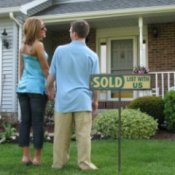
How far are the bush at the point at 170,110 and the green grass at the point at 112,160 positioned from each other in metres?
1.78

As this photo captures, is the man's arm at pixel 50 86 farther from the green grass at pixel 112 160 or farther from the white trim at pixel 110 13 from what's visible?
the white trim at pixel 110 13

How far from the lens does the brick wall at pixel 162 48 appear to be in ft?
41.8

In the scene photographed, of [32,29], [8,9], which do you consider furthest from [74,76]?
[8,9]

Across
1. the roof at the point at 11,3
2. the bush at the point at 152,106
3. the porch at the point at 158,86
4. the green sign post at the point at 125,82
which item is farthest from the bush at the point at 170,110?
the roof at the point at 11,3

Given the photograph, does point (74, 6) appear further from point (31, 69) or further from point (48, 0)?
point (31, 69)

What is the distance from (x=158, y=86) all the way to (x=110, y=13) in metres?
2.40

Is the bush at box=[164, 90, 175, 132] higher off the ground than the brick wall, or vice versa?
the brick wall

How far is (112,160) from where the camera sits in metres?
5.78

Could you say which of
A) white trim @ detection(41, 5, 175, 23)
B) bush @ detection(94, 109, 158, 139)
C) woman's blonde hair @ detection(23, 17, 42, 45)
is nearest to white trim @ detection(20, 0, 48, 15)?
white trim @ detection(41, 5, 175, 23)

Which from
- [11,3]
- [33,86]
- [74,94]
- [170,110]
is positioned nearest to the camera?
[74,94]

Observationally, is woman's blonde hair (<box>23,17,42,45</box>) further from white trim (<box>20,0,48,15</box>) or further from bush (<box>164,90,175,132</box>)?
white trim (<box>20,0,48,15</box>)

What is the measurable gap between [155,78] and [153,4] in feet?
6.44

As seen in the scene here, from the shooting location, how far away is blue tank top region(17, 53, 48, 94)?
511cm

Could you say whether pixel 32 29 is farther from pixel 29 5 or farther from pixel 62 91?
pixel 29 5
